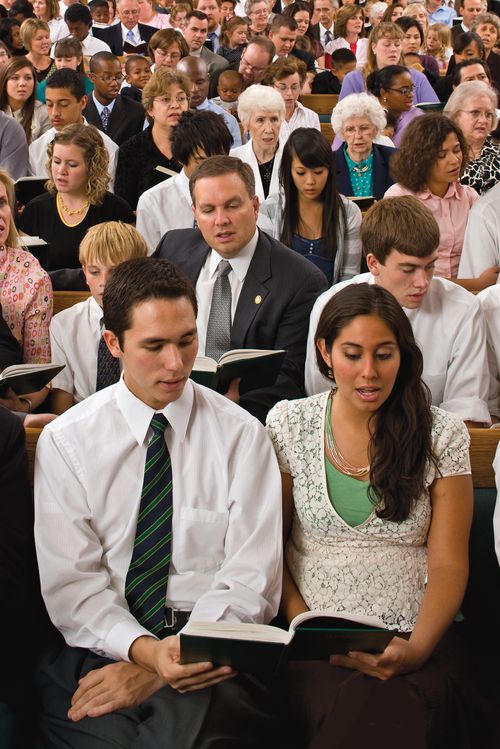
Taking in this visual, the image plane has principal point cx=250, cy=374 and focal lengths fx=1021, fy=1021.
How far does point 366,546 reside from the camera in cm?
231

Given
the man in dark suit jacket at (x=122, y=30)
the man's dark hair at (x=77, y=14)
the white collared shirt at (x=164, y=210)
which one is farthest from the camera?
the man in dark suit jacket at (x=122, y=30)

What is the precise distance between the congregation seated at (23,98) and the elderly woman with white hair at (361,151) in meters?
2.08

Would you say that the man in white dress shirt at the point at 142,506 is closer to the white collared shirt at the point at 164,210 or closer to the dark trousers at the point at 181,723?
the dark trousers at the point at 181,723

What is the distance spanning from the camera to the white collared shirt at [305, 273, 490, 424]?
3.11m

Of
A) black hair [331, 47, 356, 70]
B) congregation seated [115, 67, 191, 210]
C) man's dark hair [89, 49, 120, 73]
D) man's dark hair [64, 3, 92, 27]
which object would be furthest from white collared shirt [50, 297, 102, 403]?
man's dark hair [64, 3, 92, 27]

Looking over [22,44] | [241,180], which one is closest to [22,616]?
[241,180]

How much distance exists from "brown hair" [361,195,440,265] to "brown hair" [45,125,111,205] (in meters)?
1.65

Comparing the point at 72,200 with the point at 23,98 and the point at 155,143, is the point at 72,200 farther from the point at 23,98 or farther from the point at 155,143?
the point at 23,98

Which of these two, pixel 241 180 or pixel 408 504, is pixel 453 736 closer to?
pixel 408 504

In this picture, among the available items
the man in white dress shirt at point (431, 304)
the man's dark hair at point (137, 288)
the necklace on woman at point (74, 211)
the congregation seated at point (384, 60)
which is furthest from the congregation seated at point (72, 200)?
the congregation seated at point (384, 60)

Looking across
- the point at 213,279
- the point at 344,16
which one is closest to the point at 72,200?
the point at 213,279

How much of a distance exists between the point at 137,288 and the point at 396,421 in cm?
66

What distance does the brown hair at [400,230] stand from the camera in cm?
304

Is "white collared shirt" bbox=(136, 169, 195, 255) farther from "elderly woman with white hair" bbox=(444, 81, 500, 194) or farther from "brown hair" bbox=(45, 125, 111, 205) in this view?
"elderly woman with white hair" bbox=(444, 81, 500, 194)
